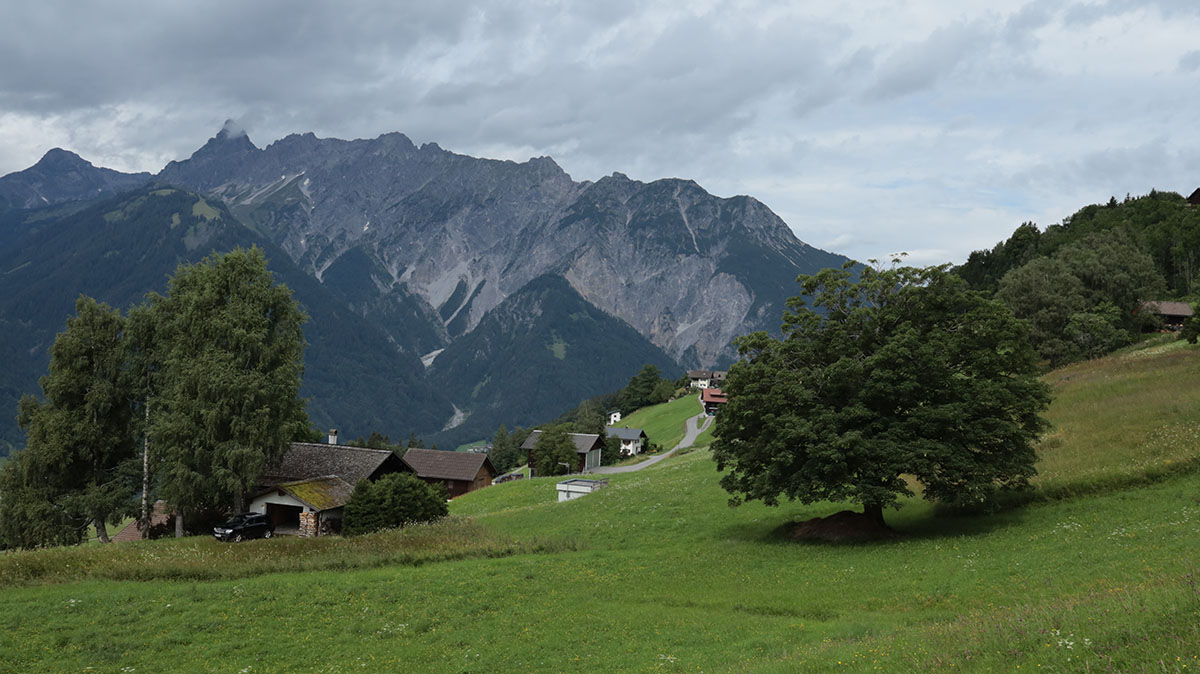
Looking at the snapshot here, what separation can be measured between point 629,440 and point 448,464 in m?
53.9

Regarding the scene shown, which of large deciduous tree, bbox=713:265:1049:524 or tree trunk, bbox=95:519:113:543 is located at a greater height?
large deciduous tree, bbox=713:265:1049:524

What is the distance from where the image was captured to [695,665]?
50.5 ft

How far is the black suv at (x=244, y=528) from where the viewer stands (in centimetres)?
4022

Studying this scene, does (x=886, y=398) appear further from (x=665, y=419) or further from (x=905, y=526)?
(x=665, y=419)

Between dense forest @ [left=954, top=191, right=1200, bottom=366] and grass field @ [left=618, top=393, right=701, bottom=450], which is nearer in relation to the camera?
dense forest @ [left=954, top=191, right=1200, bottom=366]

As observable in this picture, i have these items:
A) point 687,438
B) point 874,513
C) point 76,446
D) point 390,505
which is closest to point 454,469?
point 390,505

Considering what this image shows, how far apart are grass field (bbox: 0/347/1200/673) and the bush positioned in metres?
7.27

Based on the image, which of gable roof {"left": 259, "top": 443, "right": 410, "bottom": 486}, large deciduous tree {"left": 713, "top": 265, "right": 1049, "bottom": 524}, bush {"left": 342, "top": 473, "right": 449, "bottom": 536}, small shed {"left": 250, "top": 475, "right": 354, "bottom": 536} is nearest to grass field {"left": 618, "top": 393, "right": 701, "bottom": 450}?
gable roof {"left": 259, "top": 443, "right": 410, "bottom": 486}

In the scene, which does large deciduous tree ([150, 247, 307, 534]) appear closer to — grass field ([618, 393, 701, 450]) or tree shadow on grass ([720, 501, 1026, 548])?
tree shadow on grass ([720, 501, 1026, 548])

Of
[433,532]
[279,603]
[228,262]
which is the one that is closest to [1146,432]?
[433,532]

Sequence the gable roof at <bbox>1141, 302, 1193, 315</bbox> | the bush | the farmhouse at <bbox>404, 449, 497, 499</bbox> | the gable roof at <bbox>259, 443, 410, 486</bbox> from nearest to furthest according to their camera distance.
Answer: the bush, the gable roof at <bbox>259, 443, 410, 486</bbox>, the gable roof at <bbox>1141, 302, 1193, 315</bbox>, the farmhouse at <bbox>404, 449, 497, 499</bbox>

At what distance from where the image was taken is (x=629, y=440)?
449 feet

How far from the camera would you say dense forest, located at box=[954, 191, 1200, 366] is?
230 ft

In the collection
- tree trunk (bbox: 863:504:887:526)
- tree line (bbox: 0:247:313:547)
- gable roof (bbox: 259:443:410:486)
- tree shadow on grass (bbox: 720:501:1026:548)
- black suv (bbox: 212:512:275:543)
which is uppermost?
tree line (bbox: 0:247:313:547)
